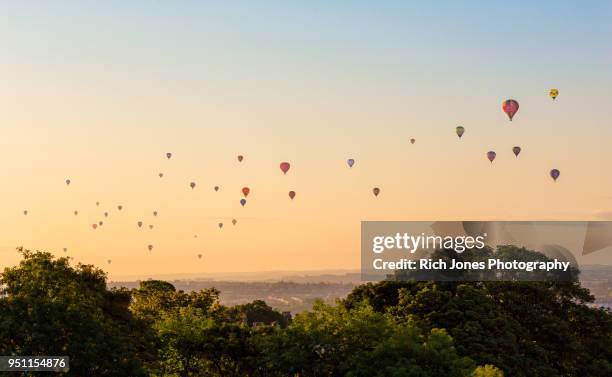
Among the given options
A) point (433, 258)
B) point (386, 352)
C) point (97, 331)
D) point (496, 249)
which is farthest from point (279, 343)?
point (496, 249)

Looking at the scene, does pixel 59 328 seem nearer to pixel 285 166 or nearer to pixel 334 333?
pixel 334 333

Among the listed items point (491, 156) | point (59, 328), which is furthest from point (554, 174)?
point (59, 328)

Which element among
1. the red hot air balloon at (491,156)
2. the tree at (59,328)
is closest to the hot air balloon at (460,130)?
the red hot air balloon at (491,156)

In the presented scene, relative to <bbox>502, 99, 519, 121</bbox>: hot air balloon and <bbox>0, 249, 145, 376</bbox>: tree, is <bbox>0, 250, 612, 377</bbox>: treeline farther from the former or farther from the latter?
<bbox>502, 99, 519, 121</bbox>: hot air balloon

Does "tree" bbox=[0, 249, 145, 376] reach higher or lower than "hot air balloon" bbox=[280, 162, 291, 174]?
lower

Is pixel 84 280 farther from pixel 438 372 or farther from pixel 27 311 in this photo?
pixel 438 372

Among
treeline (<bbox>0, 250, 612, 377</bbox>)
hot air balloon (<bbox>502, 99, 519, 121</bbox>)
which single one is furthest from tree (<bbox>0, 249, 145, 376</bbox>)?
hot air balloon (<bbox>502, 99, 519, 121</bbox>)

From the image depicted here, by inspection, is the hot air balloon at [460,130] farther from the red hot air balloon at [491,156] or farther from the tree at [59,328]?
the tree at [59,328]
